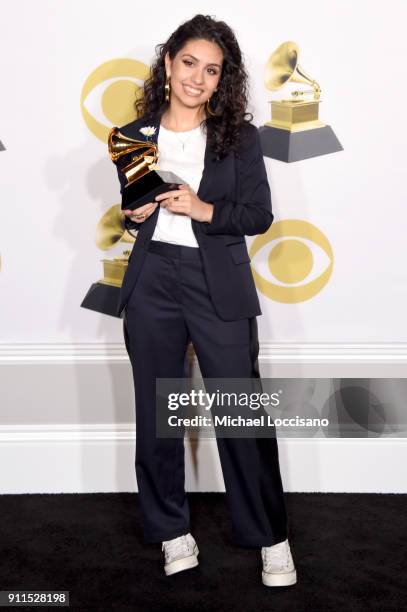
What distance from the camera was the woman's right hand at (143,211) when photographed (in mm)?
2449

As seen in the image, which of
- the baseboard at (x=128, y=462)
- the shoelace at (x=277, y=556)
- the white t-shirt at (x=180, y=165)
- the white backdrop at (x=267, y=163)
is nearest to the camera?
the white t-shirt at (x=180, y=165)

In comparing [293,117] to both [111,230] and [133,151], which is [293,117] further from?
[133,151]

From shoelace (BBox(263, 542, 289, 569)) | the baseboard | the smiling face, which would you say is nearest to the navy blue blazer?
the smiling face

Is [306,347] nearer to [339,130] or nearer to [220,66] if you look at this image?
[339,130]

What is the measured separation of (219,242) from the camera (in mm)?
2486

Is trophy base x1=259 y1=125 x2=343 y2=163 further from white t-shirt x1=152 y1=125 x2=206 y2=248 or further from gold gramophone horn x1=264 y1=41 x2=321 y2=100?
white t-shirt x1=152 y1=125 x2=206 y2=248

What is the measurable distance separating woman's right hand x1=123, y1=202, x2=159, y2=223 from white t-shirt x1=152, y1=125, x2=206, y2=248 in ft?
0.17

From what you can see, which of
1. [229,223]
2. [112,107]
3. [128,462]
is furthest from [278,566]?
[112,107]

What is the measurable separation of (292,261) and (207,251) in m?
0.83

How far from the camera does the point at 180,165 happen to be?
99.3 inches

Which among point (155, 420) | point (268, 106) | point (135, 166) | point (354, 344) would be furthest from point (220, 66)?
point (354, 344)

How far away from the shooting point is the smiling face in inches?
95.9

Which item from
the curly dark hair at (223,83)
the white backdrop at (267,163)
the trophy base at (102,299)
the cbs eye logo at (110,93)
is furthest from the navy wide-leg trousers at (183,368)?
the cbs eye logo at (110,93)

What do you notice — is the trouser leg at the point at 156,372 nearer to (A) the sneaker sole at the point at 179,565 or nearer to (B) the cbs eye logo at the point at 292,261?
(A) the sneaker sole at the point at 179,565
